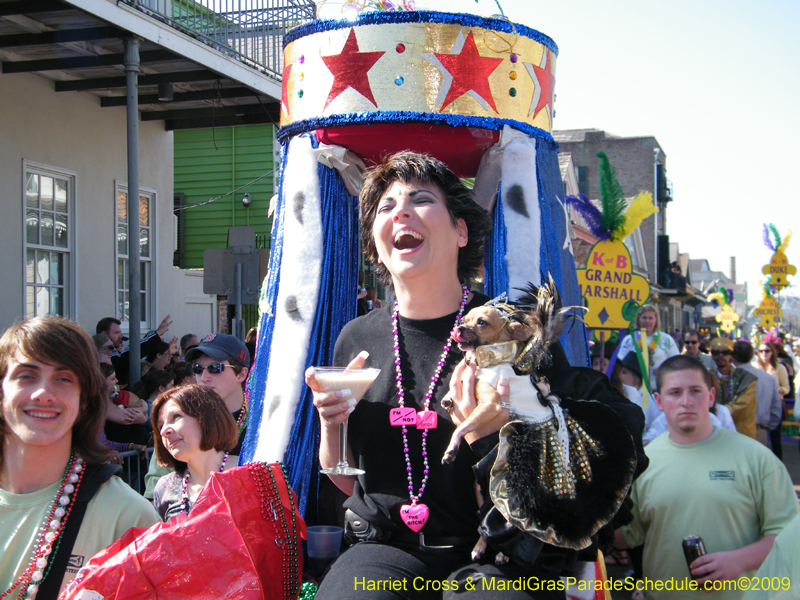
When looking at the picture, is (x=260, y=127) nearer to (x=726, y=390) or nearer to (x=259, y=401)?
(x=726, y=390)

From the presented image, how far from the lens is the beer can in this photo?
9.01 feet

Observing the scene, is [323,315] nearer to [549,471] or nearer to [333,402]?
[333,402]

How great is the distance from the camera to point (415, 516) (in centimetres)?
198

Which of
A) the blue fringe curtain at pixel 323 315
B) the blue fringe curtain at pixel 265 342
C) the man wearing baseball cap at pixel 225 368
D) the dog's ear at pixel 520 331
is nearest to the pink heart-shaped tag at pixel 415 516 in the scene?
the dog's ear at pixel 520 331

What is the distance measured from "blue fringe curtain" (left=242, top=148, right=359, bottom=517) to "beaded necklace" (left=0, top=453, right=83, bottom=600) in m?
0.97

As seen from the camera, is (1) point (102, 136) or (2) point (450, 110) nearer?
(2) point (450, 110)

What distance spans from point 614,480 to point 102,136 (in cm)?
816

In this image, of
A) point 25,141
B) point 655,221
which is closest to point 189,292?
point 25,141

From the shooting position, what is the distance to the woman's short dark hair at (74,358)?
6.64ft

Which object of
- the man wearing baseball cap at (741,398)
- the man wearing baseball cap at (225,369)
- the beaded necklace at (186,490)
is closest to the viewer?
the beaded necklace at (186,490)

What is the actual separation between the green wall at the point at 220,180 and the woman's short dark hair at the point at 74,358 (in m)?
11.1

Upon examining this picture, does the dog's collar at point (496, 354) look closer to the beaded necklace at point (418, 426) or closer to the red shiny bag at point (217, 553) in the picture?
the beaded necklace at point (418, 426)

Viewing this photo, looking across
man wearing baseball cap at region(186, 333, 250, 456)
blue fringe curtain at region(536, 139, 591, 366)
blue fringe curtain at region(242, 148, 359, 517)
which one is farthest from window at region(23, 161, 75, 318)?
blue fringe curtain at region(536, 139, 591, 366)

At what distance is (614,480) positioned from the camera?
1872 millimetres
